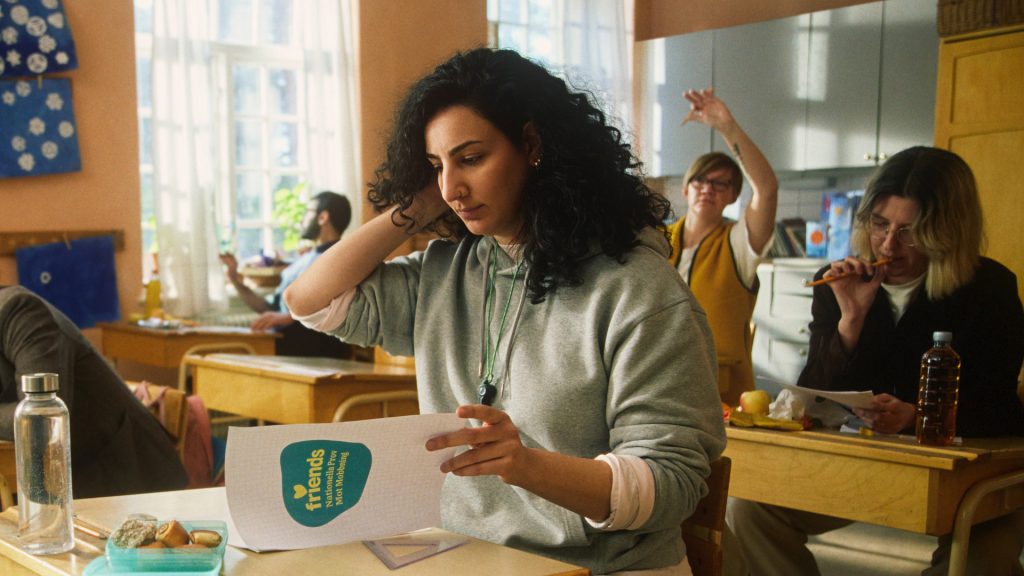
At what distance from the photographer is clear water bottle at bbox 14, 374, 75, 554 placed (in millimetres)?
1297

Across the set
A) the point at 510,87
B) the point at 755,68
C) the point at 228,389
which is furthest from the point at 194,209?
the point at 510,87

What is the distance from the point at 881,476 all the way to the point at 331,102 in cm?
443

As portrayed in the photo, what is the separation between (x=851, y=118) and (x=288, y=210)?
3.34 meters

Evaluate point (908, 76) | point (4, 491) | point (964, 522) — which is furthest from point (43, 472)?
point (908, 76)

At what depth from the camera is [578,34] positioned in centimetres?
727

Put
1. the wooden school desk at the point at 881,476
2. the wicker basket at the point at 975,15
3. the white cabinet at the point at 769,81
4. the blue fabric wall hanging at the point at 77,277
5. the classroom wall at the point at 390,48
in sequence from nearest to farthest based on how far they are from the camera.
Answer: the wooden school desk at the point at 881,476, the wicker basket at the point at 975,15, the blue fabric wall hanging at the point at 77,277, the classroom wall at the point at 390,48, the white cabinet at the point at 769,81

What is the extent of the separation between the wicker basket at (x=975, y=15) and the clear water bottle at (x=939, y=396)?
10.1ft

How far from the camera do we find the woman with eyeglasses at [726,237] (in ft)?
11.2

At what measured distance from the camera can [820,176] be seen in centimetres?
646

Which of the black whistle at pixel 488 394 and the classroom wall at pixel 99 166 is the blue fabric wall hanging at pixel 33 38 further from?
the black whistle at pixel 488 394

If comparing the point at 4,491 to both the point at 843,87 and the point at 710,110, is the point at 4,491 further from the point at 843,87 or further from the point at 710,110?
the point at 843,87

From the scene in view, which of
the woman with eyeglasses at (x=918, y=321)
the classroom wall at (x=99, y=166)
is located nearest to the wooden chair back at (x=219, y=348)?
the classroom wall at (x=99, y=166)

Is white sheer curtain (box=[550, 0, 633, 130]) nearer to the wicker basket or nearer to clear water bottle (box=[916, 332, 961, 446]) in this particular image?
the wicker basket

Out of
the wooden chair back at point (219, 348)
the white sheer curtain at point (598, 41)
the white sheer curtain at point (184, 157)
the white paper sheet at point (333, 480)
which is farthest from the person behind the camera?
the white sheer curtain at point (598, 41)
